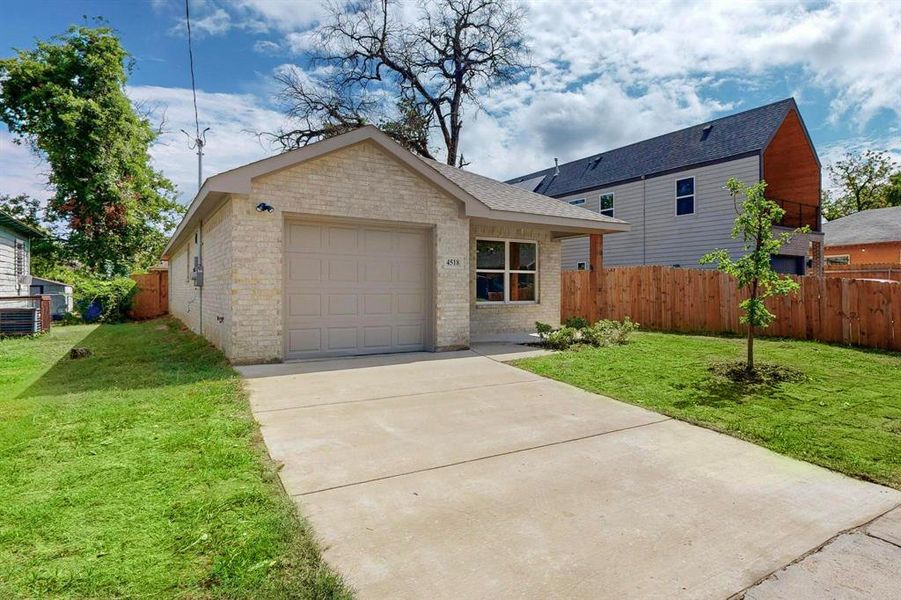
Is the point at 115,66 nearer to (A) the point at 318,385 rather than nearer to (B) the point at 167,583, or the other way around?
(A) the point at 318,385

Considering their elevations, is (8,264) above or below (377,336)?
above

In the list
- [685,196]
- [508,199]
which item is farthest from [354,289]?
[685,196]

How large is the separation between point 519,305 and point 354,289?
15.4ft

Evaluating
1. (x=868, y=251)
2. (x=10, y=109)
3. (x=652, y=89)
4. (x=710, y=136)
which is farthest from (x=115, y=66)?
(x=868, y=251)

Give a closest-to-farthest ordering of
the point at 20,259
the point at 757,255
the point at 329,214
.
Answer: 1. the point at 757,255
2. the point at 329,214
3. the point at 20,259

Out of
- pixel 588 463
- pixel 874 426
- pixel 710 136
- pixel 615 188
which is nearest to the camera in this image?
pixel 588 463

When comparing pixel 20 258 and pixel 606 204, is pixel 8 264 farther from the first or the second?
pixel 606 204

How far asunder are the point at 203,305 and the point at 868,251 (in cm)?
2952

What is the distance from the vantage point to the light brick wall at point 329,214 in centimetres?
737

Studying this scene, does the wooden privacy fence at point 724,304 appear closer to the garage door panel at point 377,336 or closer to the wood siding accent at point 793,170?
the garage door panel at point 377,336

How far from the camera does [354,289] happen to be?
856 centimetres

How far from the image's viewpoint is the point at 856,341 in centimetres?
895

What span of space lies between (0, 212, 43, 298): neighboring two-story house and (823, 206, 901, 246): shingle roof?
34.6 meters

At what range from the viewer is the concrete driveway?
230 centimetres
